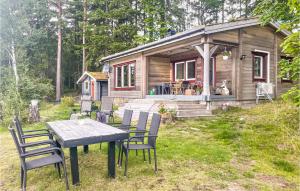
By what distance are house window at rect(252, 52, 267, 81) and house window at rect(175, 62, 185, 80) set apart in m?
3.61

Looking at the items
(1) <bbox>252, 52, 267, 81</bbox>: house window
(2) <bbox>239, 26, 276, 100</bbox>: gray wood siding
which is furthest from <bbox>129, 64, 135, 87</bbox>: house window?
(1) <bbox>252, 52, 267, 81</bbox>: house window

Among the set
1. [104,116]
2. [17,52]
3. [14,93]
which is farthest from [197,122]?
[17,52]

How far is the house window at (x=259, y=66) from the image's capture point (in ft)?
31.3

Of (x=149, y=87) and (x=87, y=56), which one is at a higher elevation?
(x=87, y=56)

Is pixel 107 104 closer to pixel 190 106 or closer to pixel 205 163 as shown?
pixel 190 106

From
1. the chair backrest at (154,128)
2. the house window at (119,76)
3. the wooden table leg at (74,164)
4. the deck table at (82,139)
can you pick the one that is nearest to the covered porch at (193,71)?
the house window at (119,76)

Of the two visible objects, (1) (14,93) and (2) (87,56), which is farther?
(2) (87,56)

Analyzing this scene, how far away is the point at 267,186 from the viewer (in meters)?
2.81

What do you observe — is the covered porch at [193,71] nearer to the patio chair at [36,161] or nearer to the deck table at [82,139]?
the deck table at [82,139]

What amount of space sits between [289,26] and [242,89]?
5.64 m

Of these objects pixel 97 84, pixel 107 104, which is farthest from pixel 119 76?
pixel 107 104

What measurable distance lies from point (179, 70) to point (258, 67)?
3941 millimetres

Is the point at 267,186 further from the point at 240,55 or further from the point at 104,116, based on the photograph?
the point at 240,55

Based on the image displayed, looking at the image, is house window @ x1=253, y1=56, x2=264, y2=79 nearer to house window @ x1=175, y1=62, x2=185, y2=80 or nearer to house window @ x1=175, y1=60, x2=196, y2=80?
house window @ x1=175, y1=60, x2=196, y2=80
